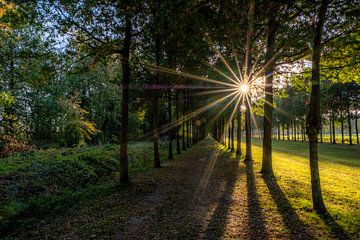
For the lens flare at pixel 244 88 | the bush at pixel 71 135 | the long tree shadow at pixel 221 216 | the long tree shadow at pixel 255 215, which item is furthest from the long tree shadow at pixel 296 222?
the bush at pixel 71 135

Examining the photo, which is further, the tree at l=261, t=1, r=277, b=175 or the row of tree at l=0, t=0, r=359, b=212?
the tree at l=261, t=1, r=277, b=175

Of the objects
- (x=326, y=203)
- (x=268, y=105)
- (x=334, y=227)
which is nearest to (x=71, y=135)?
(x=268, y=105)

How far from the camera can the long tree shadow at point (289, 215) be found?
6141 millimetres

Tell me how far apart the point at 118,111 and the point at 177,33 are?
128ft

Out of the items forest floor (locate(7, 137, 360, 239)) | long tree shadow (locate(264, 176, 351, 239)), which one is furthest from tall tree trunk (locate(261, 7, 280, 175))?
long tree shadow (locate(264, 176, 351, 239))

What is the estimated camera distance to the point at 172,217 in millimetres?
7551

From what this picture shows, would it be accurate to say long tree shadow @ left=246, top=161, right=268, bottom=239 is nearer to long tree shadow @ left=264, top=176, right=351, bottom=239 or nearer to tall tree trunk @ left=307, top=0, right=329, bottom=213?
long tree shadow @ left=264, top=176, right=351, bottom=239

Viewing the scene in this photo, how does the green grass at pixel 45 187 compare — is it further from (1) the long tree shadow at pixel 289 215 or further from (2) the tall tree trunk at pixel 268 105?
(2) the tall tree trunk at pixel 268 105

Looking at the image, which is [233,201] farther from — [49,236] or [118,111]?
[118,111]

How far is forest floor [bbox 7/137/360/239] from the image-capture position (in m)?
6.38

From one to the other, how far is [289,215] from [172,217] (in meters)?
3.50

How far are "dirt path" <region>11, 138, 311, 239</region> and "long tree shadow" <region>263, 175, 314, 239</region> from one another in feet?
0.09

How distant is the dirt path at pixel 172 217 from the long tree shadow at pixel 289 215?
0.03m

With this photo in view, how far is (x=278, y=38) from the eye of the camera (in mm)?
14641
